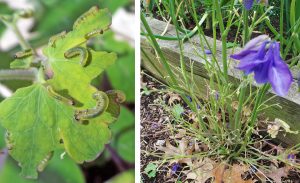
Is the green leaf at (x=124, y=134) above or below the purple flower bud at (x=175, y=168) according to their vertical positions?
above

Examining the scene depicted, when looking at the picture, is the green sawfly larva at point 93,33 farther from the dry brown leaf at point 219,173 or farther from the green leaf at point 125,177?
the dry brown leaf at point 219,173

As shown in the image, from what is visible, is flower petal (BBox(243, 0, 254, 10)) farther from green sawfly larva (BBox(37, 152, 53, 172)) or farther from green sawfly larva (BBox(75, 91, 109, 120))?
green sawfly larva (BBox(37, 152, 53, 172))

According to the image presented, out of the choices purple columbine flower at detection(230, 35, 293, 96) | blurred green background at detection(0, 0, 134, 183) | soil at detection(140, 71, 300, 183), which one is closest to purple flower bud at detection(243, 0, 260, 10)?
purple columbine flower at detection(230, 35, 293, 96)

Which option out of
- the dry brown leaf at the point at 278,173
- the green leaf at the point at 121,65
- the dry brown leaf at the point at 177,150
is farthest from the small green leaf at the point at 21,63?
the dry brown leaf at the point at 278,173

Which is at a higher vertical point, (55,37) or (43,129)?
(55,37)

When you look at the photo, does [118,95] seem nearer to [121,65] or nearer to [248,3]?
[121,65]

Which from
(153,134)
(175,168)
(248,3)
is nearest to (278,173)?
(175,168)
